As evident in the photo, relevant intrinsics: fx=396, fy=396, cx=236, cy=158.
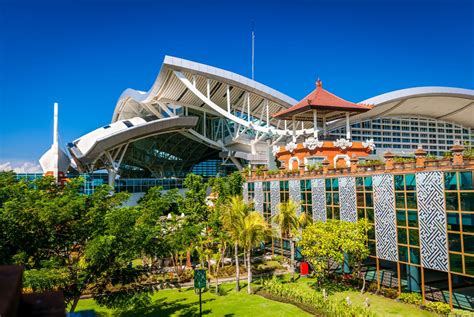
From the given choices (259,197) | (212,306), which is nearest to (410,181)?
(212,306)

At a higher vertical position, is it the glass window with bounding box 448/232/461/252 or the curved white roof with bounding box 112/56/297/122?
the curved white roof with bounding box 112/56/297/122

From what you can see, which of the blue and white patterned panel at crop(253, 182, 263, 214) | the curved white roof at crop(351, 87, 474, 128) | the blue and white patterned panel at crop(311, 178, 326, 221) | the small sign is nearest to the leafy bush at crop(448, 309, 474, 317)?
the blue and white patterned panel at crop(311, 178, 326, 221)

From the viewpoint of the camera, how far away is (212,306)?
70.3 feet

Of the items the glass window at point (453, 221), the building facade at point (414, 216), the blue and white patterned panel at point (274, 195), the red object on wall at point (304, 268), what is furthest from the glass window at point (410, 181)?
the blue and white patterned panel at point (274, 195)

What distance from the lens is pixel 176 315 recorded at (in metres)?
19.9

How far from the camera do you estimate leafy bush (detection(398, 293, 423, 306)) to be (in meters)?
19.8

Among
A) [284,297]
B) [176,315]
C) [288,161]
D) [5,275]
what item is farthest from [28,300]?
[288,161]

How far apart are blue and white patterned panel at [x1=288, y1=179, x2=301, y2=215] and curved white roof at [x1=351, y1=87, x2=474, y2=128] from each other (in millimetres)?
28814

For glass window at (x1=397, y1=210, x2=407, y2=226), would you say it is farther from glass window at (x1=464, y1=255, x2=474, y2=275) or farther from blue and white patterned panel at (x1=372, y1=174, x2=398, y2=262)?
glass window at (x1=464, y1=255, x2=474, y2=275)

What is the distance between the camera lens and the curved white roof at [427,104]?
56281 millimetres

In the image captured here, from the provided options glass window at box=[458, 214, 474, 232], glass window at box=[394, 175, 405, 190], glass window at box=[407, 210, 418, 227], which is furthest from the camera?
glass window at box=[394, 175, 405, 190]

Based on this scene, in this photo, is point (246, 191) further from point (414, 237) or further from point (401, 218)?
point (414, 237)

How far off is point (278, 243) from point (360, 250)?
12.6 meters

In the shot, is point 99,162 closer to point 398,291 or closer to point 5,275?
point 398,291
